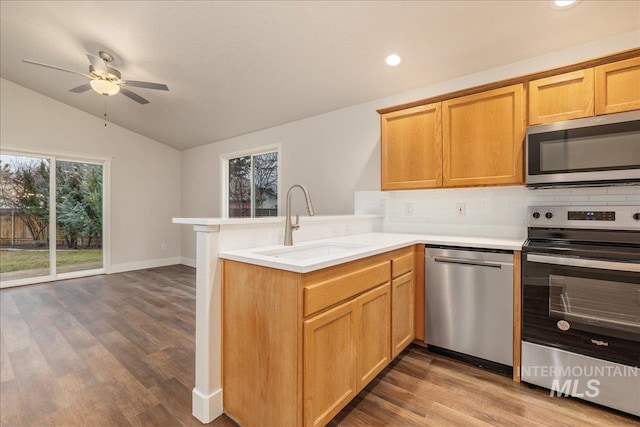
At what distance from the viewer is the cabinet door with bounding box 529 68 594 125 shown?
1.98 m

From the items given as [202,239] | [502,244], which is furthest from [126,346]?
[502,244]

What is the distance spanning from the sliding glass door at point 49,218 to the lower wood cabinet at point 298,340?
4.92 m

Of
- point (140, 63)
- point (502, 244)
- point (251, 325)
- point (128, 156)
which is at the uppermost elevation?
point (140, 63)

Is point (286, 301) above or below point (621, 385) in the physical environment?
above

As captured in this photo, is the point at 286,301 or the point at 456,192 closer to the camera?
the point at 286,301

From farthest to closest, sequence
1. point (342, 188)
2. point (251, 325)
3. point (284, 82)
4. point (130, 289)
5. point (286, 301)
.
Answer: point (130, 289), point (342, 188), point (284, 82), point (251, 325), point (286, 301)

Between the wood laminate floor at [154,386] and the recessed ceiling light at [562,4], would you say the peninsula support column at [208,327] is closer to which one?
the wood laminate floor at [154,386]

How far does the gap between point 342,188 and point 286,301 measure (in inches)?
99.5

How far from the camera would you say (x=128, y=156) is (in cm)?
559

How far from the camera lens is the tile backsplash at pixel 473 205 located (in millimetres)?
2227

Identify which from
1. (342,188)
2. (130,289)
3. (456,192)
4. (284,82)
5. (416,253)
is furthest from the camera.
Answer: (130,289)

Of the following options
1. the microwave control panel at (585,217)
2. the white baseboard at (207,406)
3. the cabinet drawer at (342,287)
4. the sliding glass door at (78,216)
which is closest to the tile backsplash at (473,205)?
the microwave control panel at (585,217)

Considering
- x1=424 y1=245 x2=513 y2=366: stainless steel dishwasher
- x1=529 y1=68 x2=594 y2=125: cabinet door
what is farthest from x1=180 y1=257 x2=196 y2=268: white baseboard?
x1=529 y1=68 x2=594 y2=125: cabinet door

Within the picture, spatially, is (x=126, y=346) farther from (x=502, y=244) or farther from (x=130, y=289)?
(x=502, y=244)
